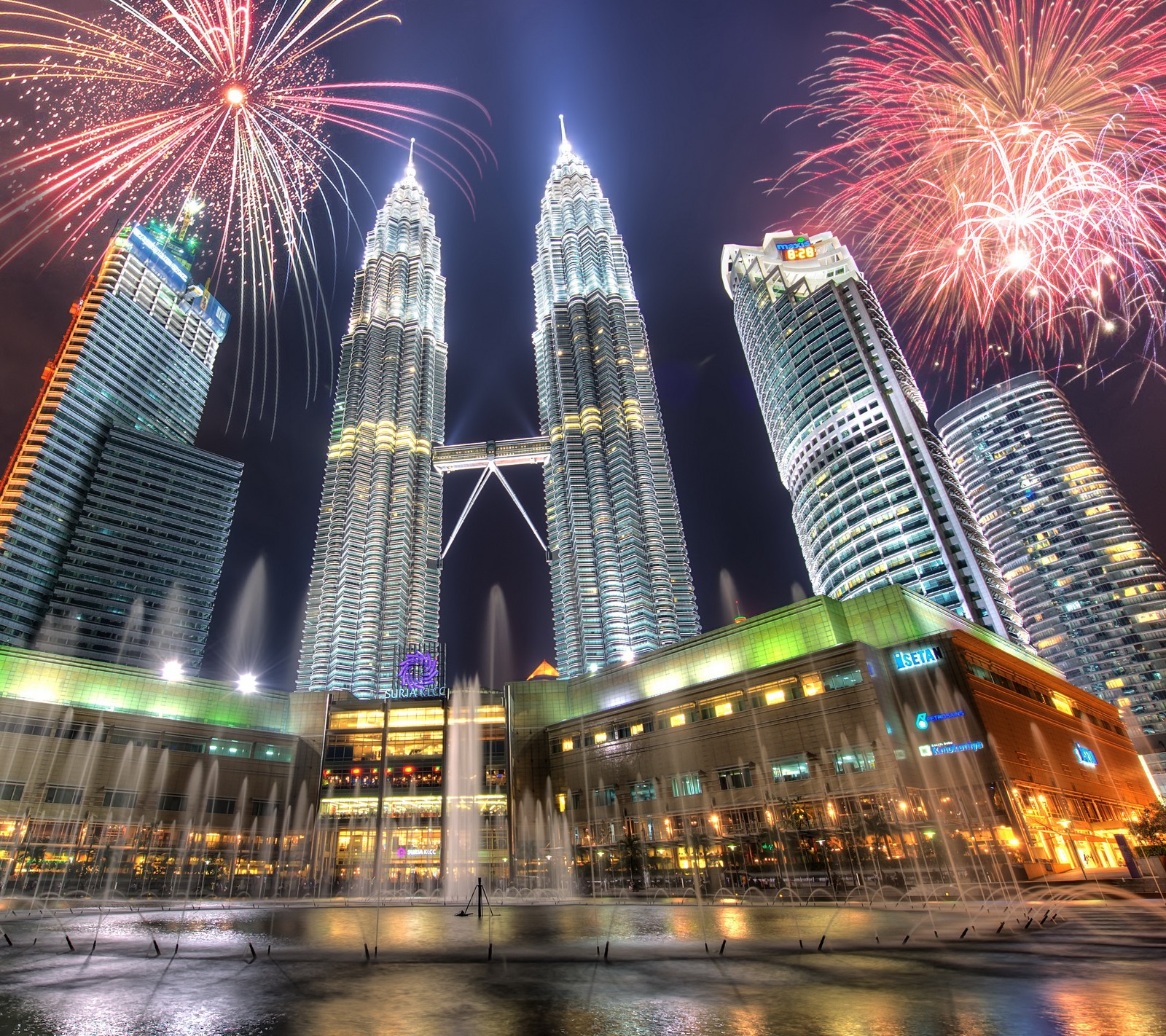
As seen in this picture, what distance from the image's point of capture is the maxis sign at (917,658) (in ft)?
210

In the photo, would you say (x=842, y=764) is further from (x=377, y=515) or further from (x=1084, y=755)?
(x=377, y=515)

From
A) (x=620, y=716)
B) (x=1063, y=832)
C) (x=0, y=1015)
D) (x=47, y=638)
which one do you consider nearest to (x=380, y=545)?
(x=47, y=638)

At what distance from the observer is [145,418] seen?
18550 centimetres

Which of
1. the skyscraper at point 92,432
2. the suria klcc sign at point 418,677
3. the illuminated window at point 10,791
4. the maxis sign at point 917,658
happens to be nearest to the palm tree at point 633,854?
the maxis sign at point 917,658

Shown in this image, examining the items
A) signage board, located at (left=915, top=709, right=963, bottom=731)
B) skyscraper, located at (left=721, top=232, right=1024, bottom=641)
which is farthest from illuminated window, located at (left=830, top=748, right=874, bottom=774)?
skyscraper, located at (left=721, top=232, right=1024, bottom=641)

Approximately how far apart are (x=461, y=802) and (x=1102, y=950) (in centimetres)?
8815

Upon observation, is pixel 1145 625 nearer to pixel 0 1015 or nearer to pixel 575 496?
pixel 575 496

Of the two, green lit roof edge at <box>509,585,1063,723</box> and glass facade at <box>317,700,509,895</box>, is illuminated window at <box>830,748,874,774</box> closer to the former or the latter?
green lit roof edge at <box>509,585,1063,723</box>

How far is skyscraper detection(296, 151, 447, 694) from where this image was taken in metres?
154

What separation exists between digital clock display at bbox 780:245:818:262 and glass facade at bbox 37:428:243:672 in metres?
165

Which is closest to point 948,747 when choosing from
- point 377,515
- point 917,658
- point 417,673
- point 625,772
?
point 917,658

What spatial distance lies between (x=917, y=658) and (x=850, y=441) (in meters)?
88.4

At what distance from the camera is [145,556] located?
541ft

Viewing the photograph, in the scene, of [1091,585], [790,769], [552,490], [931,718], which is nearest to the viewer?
[931,718]
